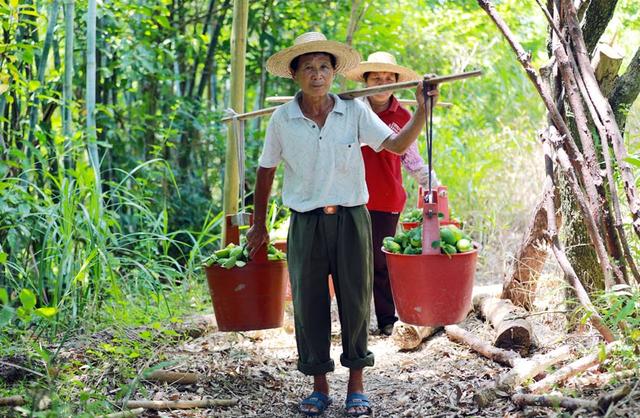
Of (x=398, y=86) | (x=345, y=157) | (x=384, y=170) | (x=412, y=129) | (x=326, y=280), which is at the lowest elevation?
(x=326, y=280)

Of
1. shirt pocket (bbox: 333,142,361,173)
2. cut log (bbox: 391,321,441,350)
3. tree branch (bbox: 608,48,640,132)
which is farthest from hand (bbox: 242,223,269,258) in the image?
tree branch (bbox: 608,48,640,132)

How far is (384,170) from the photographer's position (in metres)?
5.09

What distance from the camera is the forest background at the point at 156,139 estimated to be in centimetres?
489

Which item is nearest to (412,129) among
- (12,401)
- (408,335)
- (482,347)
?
(482,347)

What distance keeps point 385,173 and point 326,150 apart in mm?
1453

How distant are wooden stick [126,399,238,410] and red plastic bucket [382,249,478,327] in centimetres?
92

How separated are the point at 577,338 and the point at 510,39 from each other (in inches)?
60.1

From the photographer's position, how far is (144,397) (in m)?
3.68

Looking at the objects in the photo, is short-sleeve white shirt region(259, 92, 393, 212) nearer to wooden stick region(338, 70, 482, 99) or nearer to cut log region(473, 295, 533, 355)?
wooden stick region(338, 70, 482, 99)

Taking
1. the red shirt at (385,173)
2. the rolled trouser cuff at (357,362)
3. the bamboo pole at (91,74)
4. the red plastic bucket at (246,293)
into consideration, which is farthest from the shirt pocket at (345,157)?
the bamboo pole at (91,74)

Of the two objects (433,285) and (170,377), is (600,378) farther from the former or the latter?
(170,377)

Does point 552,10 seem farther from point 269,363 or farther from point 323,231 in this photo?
point 269,363

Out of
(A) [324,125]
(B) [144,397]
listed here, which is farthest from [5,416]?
(A) [324,125]

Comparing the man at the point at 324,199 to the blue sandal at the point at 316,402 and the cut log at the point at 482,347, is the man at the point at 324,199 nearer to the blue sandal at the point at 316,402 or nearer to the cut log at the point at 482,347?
the blue sandal at the point at 316,402
